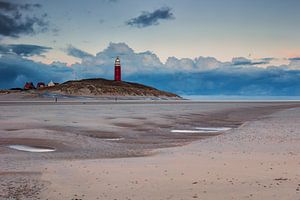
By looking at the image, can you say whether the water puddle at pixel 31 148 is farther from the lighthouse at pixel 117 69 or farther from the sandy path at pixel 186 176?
the lighthouse at pixel 117 69

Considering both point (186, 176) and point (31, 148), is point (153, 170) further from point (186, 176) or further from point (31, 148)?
point (31, 148)

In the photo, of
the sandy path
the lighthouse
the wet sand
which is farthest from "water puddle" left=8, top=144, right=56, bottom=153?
the lighthouse

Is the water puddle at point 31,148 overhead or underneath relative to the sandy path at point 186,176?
underneath

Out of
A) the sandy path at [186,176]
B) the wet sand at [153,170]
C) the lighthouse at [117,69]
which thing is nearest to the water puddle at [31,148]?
the wet sand at [153,170]

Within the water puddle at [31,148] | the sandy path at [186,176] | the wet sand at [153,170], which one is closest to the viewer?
the sandy path at [186,176]

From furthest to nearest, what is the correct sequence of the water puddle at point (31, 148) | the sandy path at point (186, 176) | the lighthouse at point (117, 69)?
the lighthouse at point (117, 69) → the water puddle at point (31, 148) → the sandy path at point (186, 176)

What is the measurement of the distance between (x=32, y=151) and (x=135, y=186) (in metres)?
7.79

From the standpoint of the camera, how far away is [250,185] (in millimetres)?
9133

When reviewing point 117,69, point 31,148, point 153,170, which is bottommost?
point 31,148

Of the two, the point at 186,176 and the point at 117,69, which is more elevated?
the point at 117,69

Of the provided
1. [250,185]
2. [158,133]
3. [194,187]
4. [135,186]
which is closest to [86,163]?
[135,186]

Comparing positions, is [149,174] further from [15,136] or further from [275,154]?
[15,136]

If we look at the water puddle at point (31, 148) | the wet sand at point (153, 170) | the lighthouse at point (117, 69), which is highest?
the lighthouse at point (117, 69)

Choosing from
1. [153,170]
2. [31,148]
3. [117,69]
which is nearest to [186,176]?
[153,170]
